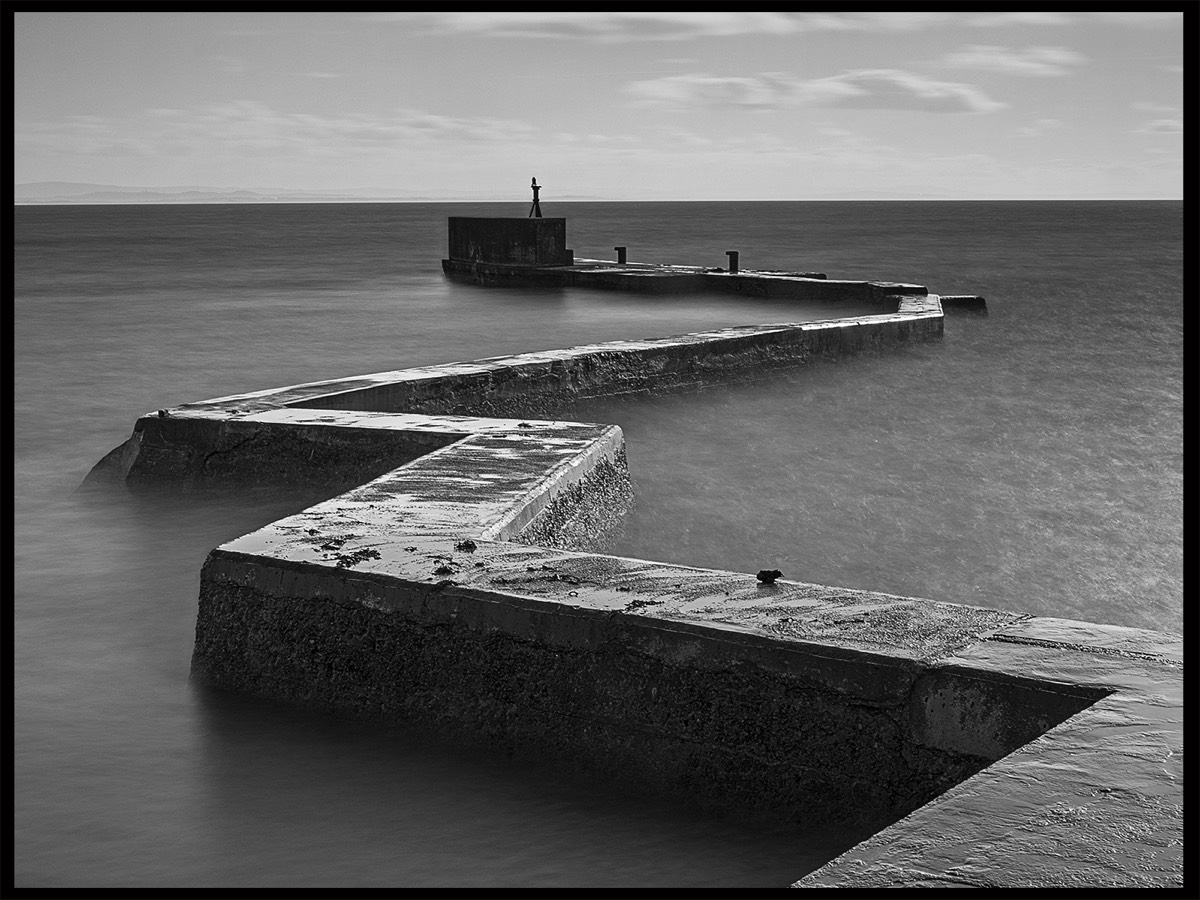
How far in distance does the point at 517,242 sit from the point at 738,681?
2197 centimetres

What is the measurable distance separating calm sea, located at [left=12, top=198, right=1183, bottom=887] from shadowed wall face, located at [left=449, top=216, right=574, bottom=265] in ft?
23.5

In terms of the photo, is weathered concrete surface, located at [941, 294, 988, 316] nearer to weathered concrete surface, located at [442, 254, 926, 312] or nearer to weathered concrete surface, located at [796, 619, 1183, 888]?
weathered concrete surface, located at [442, 254, 926, 312]

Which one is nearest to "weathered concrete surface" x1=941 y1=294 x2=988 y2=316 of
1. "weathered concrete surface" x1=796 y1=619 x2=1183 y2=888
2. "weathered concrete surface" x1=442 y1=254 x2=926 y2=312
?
"weathered concrete surface" x1=442 y1=254 x2=926 y2=312

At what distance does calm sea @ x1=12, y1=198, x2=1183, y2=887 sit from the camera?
9.68 ft

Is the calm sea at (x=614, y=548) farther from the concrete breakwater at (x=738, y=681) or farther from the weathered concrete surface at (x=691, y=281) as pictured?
the weathered concrete surface at (x=691, y=281)

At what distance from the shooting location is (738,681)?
9.71 ft

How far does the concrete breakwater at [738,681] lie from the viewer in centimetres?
212

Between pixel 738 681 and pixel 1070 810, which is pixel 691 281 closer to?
pixel 738 681

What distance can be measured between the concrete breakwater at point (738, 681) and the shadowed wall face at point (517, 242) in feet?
65.0

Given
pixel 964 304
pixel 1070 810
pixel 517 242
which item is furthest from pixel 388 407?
pixel 517 242

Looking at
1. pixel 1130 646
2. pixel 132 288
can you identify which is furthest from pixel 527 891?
pixel 132 288

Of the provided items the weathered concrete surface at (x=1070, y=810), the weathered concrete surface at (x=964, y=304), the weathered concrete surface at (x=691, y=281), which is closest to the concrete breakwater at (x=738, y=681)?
the weathered concrete surface at (x=1070, y=810)

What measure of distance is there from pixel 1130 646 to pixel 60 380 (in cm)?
1066

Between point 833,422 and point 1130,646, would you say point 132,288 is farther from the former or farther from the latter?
point 1130,646
